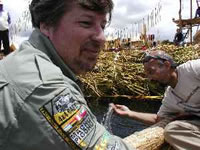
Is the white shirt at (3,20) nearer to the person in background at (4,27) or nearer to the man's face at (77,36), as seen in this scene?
the person in background at (4,27)

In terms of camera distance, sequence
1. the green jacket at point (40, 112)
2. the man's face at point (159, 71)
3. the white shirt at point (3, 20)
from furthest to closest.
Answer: the white shirt at point (3, 20)
the man's face at point (159, 71)
the green jacket at point (40, 112)

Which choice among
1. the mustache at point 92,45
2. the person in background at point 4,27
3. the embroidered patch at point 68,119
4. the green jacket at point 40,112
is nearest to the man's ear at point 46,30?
the mustache at point 92,45

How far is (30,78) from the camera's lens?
2.77 feet

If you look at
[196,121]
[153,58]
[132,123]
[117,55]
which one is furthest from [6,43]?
[117,55]

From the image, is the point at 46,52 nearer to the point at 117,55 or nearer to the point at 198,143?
the point at 198,143

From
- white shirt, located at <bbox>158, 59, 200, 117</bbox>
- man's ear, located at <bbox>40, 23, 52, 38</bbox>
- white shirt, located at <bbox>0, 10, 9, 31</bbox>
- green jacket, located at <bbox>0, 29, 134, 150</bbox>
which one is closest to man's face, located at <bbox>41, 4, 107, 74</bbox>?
man's ear, located at <bbox>40, 23, 52, 38</bbox>

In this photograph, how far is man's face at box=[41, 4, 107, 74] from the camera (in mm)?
1109

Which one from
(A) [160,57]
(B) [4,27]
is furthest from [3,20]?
(A) [160,57]

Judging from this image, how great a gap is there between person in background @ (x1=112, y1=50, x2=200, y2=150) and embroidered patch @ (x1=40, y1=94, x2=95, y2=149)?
2409mm

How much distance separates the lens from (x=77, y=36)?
3.66ft

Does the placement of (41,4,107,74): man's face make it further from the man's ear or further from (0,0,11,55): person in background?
(0,0,11,55): person in background

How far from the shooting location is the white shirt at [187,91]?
3121mm

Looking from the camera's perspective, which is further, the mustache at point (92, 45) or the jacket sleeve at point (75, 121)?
the mustache at point (92, 45)

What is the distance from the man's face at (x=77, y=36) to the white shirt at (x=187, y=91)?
2158 millimetres
